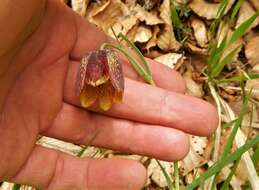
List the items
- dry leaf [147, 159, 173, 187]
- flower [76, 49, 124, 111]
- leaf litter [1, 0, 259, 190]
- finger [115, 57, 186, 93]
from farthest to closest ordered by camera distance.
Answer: leaf litter [1, 0, 259, 190], dry leaf [147, 159, 173, 187], finger [115, 57, 186, 93], flower [76, 49, 124, 111]

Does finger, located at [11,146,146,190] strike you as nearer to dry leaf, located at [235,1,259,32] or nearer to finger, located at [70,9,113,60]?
finger, located at [70,9,113,60]

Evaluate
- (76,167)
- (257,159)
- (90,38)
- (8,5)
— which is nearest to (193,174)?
(257,159)

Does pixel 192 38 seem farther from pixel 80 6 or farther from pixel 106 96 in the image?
pixel 106 96

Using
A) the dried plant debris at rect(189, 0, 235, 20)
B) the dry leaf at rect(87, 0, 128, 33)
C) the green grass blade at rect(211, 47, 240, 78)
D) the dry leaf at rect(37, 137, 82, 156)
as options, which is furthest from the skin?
the dried plant debris at rect(189, 0, 235, 20)

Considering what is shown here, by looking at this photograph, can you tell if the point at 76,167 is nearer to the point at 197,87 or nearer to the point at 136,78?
the point at 136,78

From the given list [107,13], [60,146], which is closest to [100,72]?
[60,146]

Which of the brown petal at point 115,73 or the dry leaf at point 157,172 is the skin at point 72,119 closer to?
the brown petal at point 115,73

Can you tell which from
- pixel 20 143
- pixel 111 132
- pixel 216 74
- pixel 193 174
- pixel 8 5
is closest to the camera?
pixel 8 5
